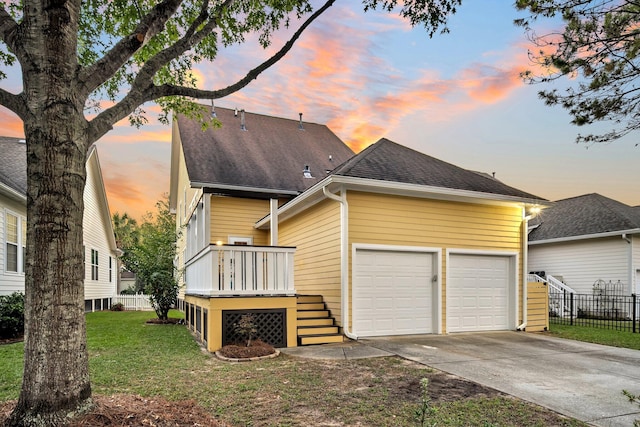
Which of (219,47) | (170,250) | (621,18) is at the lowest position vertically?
(170,250)

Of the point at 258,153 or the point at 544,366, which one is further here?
the point at 258,153

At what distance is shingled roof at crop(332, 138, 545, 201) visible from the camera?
884 cm

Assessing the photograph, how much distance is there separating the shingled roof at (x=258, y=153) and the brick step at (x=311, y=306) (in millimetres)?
4898

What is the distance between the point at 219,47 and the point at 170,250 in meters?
8.58

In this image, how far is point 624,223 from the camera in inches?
605

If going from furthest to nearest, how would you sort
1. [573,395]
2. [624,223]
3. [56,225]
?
[624,223] < [573,395] < [56,225]

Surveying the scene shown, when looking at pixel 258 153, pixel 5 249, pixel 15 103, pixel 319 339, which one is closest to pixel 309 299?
pixel 319 339

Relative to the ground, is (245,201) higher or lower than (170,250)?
higher

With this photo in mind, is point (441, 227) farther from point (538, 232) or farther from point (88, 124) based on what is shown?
point (538, 232)

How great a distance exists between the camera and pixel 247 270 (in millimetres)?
7621

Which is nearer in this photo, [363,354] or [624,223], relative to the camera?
[363,354]

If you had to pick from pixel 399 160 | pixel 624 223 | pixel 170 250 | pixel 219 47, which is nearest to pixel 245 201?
pixel 170 250

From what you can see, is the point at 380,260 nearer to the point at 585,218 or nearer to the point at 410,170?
the point at 410,170

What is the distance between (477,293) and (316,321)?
4.24 m
